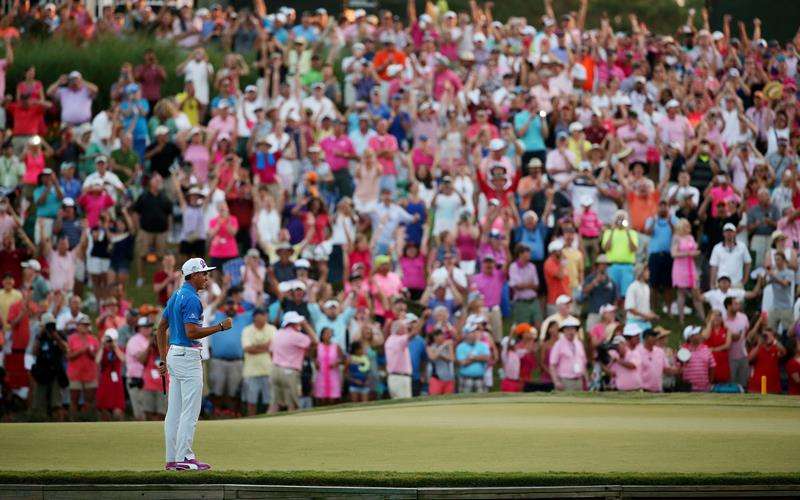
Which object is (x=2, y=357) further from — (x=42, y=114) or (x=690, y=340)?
(x=690, y=340)

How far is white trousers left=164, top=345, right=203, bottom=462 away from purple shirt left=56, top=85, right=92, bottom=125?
59.0 ft

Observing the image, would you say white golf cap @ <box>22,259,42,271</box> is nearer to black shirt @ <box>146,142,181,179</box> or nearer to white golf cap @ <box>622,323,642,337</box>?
black shirt @ <box>146,142,181,179</box>

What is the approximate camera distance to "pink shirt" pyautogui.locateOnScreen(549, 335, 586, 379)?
22219 millimetres

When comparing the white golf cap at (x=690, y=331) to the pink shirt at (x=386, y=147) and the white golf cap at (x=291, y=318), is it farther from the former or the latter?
the pink shirt at (x=386, y=147)

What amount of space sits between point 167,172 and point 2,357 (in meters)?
5.56

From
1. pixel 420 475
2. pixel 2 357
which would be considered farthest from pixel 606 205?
pixel 420 475

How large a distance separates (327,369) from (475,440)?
8159 mm

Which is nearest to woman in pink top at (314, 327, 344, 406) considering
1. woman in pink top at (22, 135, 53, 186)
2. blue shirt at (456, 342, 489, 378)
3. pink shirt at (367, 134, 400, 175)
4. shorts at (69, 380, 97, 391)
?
blue shirt at (456, 342, 489, 378)

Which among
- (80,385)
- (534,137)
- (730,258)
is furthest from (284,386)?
(534,137)

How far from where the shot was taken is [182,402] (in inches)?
474

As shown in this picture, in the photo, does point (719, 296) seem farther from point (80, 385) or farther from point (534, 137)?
point (80, 385)

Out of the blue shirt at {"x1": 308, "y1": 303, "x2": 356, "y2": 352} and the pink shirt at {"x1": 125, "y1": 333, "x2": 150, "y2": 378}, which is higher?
the blue shirt at {"x1": 308, "y1": 303, "x2": 356, "y2": 352}

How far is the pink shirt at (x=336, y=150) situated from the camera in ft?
89.9

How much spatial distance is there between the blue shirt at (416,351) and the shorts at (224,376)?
2551 millimetres
